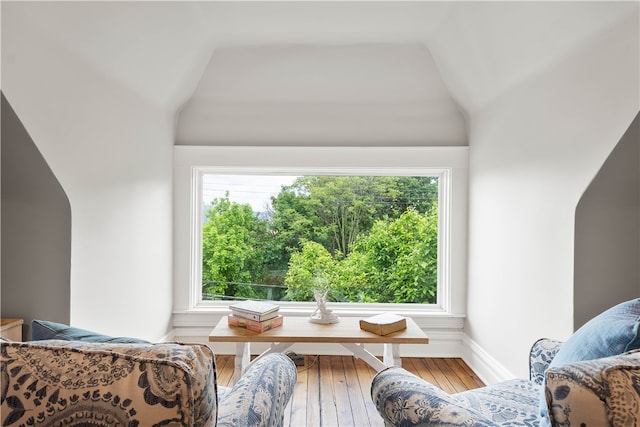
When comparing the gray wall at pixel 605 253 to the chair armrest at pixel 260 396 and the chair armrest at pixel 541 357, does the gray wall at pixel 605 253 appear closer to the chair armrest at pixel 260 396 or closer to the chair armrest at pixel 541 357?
the chair armrest at pixel 541 357

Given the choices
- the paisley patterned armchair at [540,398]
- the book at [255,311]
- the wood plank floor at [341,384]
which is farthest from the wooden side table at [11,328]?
the paisley patterned armchair at [540,398]

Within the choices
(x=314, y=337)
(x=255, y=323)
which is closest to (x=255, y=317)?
(x=255, y=323)

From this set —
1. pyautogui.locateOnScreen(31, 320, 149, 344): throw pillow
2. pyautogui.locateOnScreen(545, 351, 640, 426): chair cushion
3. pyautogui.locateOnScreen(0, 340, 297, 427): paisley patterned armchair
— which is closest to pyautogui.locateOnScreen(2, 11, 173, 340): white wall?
pyautogui.locateOnScreen(31, 320, 149, 344): throw pillow

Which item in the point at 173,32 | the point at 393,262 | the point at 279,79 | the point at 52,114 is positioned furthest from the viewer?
the point at 393,262

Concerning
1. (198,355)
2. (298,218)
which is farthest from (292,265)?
(198,355)

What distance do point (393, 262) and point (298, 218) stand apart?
91 cm

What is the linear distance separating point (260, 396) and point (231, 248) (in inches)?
93.9

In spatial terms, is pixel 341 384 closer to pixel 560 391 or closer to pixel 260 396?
pixel 260 396

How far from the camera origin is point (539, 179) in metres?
2.09

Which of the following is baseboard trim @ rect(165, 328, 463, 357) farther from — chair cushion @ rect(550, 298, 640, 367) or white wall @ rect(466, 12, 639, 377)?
chair cushion @ rect(550, 298, 640, 367)

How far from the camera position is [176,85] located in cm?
284

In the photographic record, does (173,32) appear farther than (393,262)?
No

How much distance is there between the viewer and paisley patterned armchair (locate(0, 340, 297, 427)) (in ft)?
2.18

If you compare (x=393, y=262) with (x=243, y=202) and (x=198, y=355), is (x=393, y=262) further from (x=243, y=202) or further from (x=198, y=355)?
(x=198, y=355)
